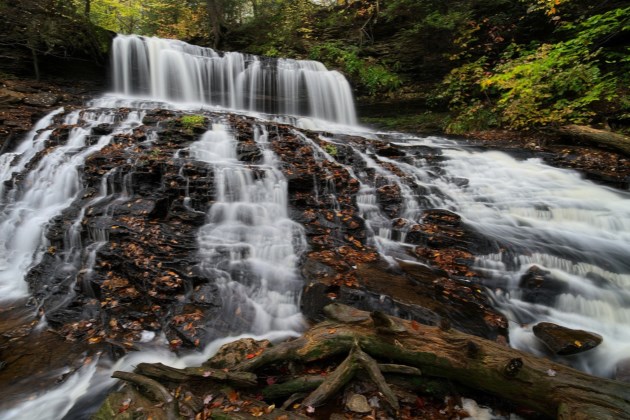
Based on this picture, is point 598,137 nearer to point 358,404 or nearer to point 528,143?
point 528,143

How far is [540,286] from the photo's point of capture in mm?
4871

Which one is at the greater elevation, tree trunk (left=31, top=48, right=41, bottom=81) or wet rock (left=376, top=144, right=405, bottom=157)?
tree trunk (left=31, top=48, right=41, bottom=81)

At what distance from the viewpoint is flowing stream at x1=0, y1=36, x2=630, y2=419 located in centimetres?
421

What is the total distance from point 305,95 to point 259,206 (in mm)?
9529

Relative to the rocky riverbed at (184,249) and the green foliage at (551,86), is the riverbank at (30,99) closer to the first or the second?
the rocky riverbed at (184,249)

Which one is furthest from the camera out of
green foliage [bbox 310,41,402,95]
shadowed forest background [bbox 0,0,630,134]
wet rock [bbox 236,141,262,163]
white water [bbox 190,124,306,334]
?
green foliage [bbox 310,41,402,95]

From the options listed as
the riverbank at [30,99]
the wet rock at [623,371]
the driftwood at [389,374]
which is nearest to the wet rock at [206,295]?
the driftwood at [389,374]

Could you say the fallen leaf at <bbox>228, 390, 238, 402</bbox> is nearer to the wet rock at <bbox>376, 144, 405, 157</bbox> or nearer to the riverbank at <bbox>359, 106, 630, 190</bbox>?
the wet rock at <bbox>376, 144, 405, 157</bbox>

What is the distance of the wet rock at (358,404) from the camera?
2777 millimetres

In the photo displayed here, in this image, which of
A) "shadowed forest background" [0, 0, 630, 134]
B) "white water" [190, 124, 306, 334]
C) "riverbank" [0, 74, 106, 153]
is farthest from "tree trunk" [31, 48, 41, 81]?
"white water" [190, 124, 306, 334]

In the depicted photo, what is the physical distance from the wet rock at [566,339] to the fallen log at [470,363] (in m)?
1.02

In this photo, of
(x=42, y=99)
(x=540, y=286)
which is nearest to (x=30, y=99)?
(x=42, y=99)

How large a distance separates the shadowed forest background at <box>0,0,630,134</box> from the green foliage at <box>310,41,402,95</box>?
51 mm

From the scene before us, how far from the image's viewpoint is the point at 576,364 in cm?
362
